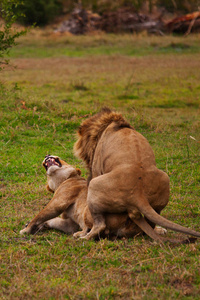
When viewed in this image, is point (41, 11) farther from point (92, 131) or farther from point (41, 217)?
point (41, 217)

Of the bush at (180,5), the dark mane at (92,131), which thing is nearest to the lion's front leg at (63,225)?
the dark mane at (92,131)

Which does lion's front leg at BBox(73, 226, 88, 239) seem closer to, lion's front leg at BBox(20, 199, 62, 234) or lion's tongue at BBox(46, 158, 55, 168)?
lion's front leg at BBox(20, 199, 62, 234)

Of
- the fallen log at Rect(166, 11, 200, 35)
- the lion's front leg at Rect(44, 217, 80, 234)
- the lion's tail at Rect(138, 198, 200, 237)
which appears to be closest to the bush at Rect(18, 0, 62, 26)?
the fallen log at Rect(166, 11, 200, 35)

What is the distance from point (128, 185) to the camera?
431 cm

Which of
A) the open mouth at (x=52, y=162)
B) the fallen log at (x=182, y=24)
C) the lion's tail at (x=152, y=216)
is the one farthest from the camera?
the fallen log at (x=182, y=24)

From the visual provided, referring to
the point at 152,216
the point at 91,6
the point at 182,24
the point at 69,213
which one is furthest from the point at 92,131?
the point at 91,6

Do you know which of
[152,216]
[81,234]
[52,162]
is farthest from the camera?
[52,162]

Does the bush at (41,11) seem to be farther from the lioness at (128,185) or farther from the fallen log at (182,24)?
the lioness at (128,185)

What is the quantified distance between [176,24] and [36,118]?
15555mm

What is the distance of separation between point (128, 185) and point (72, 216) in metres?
1.02

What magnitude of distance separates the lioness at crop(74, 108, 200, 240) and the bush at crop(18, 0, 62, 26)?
20515mm

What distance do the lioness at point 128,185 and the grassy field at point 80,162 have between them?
9.5 inches

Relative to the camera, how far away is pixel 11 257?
400cm

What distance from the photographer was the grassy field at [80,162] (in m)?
3.57
